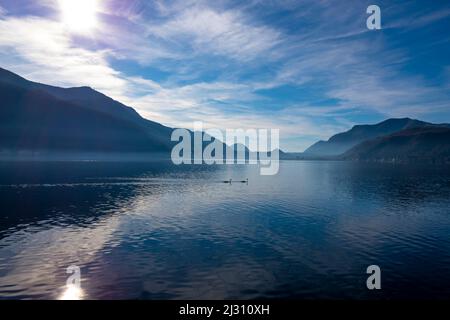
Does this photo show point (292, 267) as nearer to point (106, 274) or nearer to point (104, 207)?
point (106, 274)

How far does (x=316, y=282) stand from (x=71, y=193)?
9273 cm

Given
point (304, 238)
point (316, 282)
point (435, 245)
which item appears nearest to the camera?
point (316, 282)

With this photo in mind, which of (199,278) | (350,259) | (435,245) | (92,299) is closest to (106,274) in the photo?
(92,299)

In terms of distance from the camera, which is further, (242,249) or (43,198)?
(43,198)

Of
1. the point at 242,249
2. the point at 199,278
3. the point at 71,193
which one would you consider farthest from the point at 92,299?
the point at 71,193

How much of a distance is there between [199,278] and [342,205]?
206ft

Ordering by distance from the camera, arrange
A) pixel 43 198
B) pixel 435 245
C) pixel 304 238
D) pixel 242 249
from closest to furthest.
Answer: pixel 242 249 → pixel 435 245 → pixel 304 238 → pixel 43 198

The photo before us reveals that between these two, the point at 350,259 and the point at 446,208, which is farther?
the point at 446,208

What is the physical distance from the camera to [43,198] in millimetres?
92625

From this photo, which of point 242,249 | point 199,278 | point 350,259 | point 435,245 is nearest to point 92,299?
point 199,278

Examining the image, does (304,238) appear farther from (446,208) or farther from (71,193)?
(71,193)

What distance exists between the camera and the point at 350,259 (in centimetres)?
4162
